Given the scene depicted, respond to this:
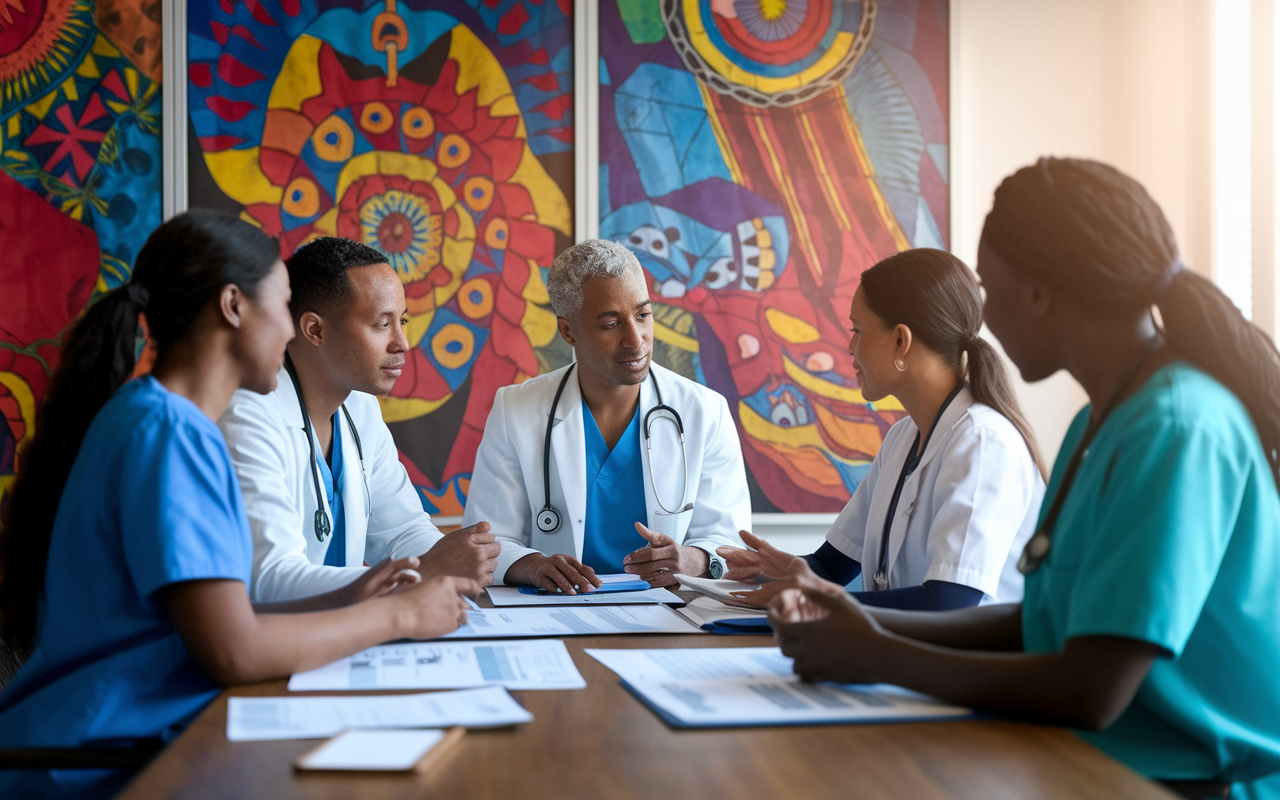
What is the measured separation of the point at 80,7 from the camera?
2928 mm

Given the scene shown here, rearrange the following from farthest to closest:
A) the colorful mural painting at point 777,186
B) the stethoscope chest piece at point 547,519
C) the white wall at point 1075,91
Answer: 1. the white wall at point 1075,91
2. the colorful mural painting at point 777,186
3. the stethoscope chest piece at point 547,519

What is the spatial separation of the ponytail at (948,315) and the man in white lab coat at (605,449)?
2.57 ft

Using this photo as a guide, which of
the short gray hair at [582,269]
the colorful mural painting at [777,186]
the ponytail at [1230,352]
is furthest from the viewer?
the colorful mural painting at [777,186]

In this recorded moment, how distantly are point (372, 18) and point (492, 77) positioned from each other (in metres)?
0.41

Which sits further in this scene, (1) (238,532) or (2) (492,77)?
(2) (492,77)

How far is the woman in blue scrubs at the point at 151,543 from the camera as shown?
113 centimetres

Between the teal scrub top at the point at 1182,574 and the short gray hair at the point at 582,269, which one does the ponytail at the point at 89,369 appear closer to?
the teal scrub top at the point at 1182,574

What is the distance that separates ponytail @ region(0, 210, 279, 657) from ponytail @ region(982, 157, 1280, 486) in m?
1.07

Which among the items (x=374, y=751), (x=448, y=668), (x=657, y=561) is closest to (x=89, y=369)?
(x=448, y=668)

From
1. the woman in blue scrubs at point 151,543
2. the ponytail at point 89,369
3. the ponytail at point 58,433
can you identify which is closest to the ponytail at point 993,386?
the woman in blue scrubs at point 151,543

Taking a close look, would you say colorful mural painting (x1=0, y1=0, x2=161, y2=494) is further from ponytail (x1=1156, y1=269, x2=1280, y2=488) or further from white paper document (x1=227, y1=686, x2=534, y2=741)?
ponytail (x1=1156, y1=269, x2=1280, y2=488)

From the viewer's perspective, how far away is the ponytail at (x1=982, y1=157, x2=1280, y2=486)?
41.2 inches

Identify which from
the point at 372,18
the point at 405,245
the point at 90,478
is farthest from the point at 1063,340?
the point at 372,18

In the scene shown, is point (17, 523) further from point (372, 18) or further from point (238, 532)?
point (372, 18)
